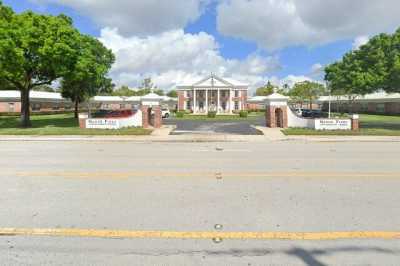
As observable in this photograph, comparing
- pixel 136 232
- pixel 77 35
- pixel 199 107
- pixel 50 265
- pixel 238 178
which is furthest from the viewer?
pixel 199 107

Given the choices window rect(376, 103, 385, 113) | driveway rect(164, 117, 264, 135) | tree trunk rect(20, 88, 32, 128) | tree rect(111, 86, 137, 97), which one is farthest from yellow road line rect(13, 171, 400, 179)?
tree rect(111, 86, 137, 97)

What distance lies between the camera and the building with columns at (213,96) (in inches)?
2889

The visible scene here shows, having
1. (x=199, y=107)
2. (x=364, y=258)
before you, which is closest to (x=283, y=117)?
(x=364, y=258)

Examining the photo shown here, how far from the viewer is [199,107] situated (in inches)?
2936

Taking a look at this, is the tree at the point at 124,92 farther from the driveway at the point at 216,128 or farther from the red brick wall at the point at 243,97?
the driveway at the point at 216,128

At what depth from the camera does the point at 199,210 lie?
528 cm

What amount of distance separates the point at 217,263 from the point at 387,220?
2.87 meters

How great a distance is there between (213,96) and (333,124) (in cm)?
5337

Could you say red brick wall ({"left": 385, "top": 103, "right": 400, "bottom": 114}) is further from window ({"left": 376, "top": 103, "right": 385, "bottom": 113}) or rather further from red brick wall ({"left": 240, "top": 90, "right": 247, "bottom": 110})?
red brick wall ({"left": 240, "top": 90, "right": 247, "bottom": 110})

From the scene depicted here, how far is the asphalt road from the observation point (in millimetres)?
3805

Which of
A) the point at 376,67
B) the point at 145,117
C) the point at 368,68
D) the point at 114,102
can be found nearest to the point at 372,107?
the point at 368,68

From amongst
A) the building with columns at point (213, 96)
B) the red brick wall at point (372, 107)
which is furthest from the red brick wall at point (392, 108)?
the building with columns at point (213, 96)

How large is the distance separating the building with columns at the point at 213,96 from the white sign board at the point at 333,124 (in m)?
49.9

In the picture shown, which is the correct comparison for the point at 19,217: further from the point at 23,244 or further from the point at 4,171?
the point at 4,171
